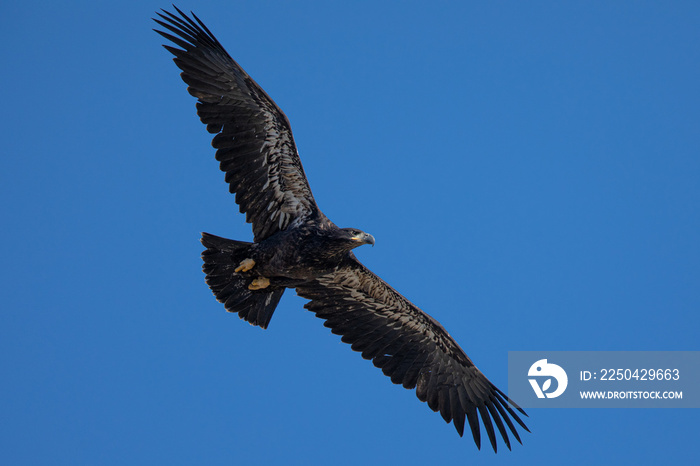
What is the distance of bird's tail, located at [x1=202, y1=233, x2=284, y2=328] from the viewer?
12453 millimetres

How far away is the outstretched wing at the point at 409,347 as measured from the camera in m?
Result: 13.3

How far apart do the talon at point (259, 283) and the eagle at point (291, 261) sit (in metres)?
0.01

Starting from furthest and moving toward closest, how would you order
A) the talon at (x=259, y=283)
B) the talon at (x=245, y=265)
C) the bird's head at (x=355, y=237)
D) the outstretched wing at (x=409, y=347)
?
the outstretched wing at (x=409, y=347) → the talon at (x=259, y=283) → the talon at (x=245, y=265) → the bird's head at (x=355, y=237)

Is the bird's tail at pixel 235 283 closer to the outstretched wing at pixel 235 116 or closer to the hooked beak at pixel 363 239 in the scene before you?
the outstretched wing at pixel 235 116

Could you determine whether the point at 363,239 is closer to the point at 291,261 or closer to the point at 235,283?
the point at 291,261

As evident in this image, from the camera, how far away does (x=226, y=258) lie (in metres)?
12.5

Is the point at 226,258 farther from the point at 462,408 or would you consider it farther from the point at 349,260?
the point at 462,408

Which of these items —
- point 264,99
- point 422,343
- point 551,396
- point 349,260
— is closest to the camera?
point 264,99

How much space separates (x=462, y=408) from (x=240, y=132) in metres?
5.12

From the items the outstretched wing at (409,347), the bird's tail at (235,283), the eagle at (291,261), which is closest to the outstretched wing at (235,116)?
the eagle at (291,261)

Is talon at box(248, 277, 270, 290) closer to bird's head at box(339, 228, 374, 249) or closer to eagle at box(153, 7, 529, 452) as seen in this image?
eagle at box(153, 7, 529, 452)

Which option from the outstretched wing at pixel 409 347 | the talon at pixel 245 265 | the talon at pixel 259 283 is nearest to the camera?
the talon at pixel 245 265

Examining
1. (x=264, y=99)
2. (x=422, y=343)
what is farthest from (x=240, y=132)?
(x=422, y=343)

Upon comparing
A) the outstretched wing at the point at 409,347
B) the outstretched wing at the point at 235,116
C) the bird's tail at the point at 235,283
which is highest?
the outstretched wing at the point at 235,116
